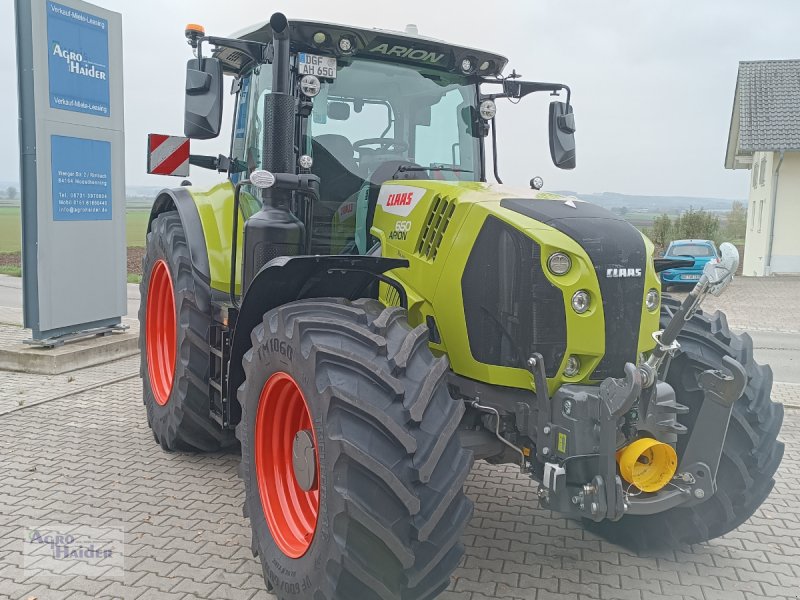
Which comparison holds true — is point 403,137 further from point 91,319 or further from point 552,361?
point 91,319

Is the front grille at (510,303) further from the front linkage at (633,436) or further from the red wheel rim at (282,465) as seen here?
the red wheel rim at (282,465)

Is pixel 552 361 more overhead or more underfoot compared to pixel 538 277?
more underfoot

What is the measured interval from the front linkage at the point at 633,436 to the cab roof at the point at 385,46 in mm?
2115

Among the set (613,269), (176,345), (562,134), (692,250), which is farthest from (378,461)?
(692,250)

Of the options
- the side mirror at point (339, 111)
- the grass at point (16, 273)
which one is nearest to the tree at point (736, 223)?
the grass at point (16, 273)

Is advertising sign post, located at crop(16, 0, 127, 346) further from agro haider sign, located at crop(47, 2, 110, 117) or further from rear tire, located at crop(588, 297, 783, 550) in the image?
rear tire, located at crop(588, 297, 783, 550)

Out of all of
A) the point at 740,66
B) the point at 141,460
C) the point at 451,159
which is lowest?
the point at 141,460

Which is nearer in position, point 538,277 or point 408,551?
point 408,551

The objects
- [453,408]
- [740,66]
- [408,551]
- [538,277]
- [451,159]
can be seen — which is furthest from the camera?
[740,66]

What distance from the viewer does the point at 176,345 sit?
5070 millimetres

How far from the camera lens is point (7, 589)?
11.5 feet

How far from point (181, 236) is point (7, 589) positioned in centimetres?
253

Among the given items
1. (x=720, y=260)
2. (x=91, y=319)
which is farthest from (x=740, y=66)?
(x=720, y=260)

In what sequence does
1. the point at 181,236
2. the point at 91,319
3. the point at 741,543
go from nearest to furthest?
the point at 741,543 < the point at 181,236 < the point at 91,319
